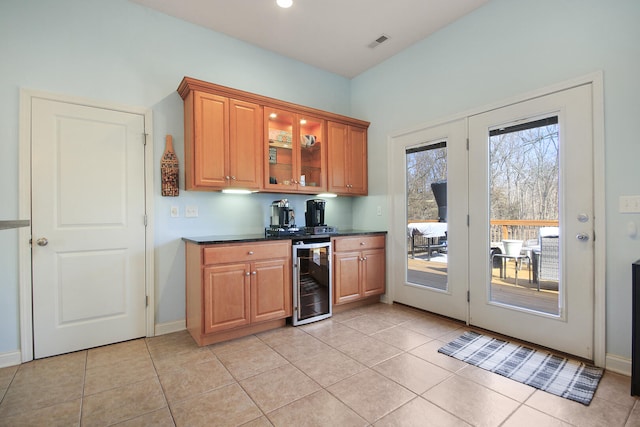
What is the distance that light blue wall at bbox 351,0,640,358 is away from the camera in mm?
2129

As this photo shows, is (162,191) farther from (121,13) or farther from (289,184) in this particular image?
(121,13)

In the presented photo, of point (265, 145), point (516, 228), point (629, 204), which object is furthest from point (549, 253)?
point (265, 145)

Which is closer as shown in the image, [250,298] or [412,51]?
[250,298]

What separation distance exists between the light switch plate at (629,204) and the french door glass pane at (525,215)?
38 centimetres

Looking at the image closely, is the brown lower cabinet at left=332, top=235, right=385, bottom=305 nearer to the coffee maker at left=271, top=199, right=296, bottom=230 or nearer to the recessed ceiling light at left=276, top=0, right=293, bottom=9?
the coffee maker at left=271, top=199, right=296, bottom=230

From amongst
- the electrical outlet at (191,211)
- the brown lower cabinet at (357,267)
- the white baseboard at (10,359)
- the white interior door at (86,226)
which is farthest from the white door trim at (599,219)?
the white baseboard at (10,359)

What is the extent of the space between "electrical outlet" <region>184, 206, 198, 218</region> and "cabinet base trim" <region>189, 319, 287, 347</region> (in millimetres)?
1110

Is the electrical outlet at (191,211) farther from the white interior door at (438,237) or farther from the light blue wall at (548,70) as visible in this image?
the light blue wall at (548,70)

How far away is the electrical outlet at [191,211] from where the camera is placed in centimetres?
309

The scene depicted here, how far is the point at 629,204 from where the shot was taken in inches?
83.1

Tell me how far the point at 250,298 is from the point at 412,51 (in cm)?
325

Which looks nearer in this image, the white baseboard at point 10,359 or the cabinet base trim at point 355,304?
the white baseboard at point 10,359

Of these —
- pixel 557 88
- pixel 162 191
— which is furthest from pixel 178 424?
pixel 557 88

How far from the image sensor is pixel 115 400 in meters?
1.88
